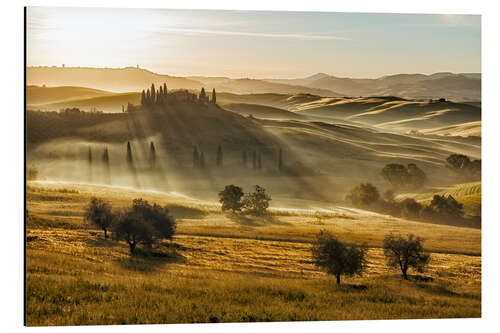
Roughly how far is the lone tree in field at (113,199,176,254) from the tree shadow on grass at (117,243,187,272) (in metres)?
0.13

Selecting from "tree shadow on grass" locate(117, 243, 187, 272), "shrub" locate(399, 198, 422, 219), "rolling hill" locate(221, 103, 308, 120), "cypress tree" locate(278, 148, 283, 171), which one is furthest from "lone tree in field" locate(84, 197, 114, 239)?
"shrub" locate(399, 198, 422, 219)

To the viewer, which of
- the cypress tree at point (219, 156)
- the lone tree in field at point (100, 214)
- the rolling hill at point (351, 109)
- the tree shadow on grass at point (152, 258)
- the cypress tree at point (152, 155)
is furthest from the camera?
the cypress tree at point (219, 156)

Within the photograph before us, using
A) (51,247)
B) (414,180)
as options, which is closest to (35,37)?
(51,247)

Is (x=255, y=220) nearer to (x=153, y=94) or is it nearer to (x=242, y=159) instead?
(x=242, y=159)

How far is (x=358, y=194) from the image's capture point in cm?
1223

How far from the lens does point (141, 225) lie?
11.5m

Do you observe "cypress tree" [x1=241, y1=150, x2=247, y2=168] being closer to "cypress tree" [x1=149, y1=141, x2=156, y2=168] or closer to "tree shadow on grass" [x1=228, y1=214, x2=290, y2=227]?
"tree shadow on grass" [x1=228, y1=214, x2=290, y2=227]

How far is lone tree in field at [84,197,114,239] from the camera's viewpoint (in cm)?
1147

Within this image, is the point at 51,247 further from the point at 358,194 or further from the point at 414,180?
the point at 414,180

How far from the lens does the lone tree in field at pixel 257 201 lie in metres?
12.0

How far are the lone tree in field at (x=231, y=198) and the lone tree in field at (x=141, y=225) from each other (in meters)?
1.06

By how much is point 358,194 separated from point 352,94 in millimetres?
2179

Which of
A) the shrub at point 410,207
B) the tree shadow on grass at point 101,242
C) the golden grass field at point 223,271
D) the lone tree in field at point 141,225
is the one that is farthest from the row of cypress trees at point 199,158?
the shrub at point 410,207

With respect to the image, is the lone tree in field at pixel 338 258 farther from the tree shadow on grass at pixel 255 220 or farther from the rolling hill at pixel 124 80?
the rolling hill at pixel 124 80
